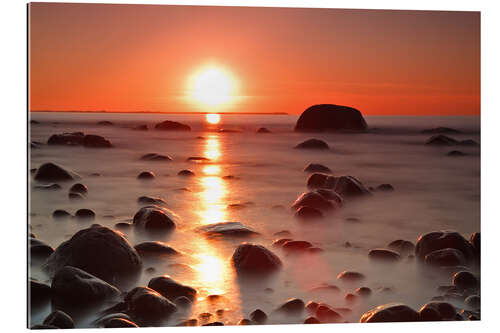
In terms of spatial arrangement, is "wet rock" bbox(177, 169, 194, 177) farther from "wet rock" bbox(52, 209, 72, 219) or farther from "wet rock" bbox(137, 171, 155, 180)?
"wet rock" bbox(52, 209, 72, 219)

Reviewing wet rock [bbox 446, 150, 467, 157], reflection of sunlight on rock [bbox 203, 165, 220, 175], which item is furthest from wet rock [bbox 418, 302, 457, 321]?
reflection of sunlight on rock [bbox 203, 165, 220, 175]

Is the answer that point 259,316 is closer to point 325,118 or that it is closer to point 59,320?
point 59,320

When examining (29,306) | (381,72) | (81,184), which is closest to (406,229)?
(381,72)

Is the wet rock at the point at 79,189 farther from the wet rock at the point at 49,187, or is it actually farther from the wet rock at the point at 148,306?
the wet rock at the point at 148,306

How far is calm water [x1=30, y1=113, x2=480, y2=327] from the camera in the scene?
4.71 m

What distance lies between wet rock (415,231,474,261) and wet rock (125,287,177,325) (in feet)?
5.88

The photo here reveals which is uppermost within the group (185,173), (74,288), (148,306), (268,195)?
(185,173)

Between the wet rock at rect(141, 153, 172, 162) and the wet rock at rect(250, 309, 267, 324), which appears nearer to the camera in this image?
the wet rock at rect(250, 309, 267, 324)

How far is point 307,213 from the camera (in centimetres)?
497

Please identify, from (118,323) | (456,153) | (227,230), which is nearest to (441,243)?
(456,153)

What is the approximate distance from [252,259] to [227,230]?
26 centimetres

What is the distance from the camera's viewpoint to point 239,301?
15.4 feet

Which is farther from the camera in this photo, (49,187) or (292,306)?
Answer: (292,306)
